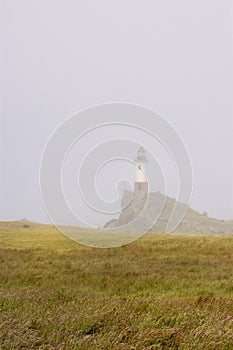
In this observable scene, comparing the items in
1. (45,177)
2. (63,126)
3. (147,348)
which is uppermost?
(63,126)

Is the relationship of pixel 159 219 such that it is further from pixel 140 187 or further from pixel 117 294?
pixel 117 294

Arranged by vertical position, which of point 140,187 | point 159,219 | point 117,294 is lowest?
point 117,294

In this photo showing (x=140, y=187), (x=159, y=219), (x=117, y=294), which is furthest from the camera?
(x=140, y=187)

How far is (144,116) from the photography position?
21.2 metres

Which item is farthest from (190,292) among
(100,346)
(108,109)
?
(108,109)

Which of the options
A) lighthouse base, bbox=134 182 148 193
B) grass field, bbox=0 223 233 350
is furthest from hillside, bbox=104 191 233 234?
grass field, bbox=0 223 233 350

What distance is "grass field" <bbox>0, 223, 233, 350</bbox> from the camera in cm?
529

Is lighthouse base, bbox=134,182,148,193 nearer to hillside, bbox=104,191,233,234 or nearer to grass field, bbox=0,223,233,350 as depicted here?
hillside, bbox=104,191,233,234

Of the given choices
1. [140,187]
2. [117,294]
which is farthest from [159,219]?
[117,294]

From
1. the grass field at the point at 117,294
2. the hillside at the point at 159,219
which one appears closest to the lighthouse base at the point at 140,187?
the hillside at the point at 159,219

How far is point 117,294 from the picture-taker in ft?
34.3

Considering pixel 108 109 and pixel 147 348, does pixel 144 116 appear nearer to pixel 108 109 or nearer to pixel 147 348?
pixel 108 109

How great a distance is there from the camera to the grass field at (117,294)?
17.4ft

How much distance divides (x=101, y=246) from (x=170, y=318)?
1447cm
